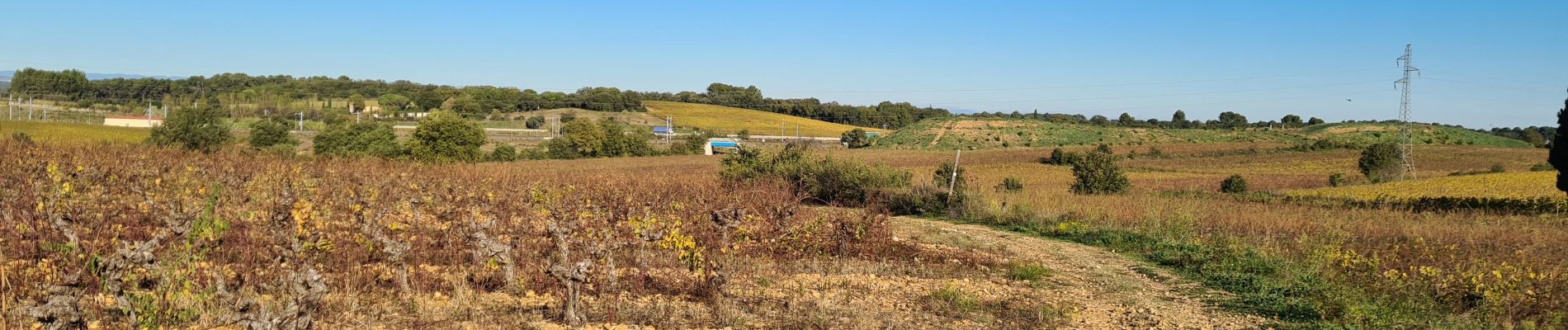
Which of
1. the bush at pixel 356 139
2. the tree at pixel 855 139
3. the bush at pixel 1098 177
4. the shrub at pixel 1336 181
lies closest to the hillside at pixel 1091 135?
the tree at pixel 855 139

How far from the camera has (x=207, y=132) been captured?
44094 millimetres

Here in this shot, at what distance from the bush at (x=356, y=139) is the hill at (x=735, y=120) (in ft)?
160

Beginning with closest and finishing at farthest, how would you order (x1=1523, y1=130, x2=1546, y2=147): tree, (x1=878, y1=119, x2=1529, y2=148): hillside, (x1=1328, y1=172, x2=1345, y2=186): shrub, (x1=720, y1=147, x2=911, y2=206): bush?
1. (x1=720, y1=147, x2=911, y2=206): bush
2. (x1=1328, y1=172, x2=1345, y2=186): shrub
3. (x1=878, y1=119, x2=1529, y2=148): hillside
4. (x1=1523, y1=130, x2=1546, y2=147): tree

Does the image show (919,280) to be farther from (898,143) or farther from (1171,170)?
(898,143)

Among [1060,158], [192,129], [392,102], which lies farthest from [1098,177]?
[392,102]

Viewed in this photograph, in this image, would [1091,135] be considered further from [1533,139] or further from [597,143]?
[597,143]

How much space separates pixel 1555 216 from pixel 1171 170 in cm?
3562

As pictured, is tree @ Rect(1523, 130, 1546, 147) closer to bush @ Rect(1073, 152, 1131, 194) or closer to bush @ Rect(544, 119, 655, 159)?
bush @ Rect(1073, 152, 1131, 194)

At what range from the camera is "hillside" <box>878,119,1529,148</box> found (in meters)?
88.1

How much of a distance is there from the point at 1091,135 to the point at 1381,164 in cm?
4537

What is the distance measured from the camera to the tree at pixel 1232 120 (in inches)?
4700

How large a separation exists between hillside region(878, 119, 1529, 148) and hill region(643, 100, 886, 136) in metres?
18.4

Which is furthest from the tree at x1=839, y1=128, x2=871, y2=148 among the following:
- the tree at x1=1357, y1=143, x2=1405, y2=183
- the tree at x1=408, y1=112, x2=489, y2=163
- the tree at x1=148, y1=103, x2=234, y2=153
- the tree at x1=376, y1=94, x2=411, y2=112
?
the tree at x1=148, y1=103, x2=234, y2=153

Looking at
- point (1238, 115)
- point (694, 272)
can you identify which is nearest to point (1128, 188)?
point (694, 272)
